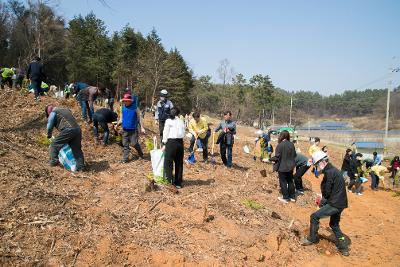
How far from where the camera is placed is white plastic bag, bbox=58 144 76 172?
7867mm

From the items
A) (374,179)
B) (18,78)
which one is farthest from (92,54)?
(374,179)

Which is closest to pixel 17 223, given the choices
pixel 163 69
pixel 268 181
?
pixel 268 181

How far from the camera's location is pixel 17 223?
203 inches

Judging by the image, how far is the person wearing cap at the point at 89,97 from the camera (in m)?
10.6

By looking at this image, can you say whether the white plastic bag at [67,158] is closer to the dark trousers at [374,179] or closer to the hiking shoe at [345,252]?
the hiking shoe at [345,252]

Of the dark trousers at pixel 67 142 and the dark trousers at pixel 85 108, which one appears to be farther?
the dark trousers at pixel 85 108

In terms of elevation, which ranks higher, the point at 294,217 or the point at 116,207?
the point at 116,207

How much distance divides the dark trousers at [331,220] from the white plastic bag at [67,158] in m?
5.14

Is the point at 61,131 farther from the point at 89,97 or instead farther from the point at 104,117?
the point at 89,97

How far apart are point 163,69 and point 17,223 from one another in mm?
36339

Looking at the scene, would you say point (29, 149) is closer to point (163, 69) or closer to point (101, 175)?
point (101, 175)

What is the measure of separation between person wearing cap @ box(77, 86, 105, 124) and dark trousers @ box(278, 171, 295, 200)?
557 cm

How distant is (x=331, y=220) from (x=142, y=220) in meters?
3.69

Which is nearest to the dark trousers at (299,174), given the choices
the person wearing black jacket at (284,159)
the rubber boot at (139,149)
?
the person wearing black jacket at (284,159)
